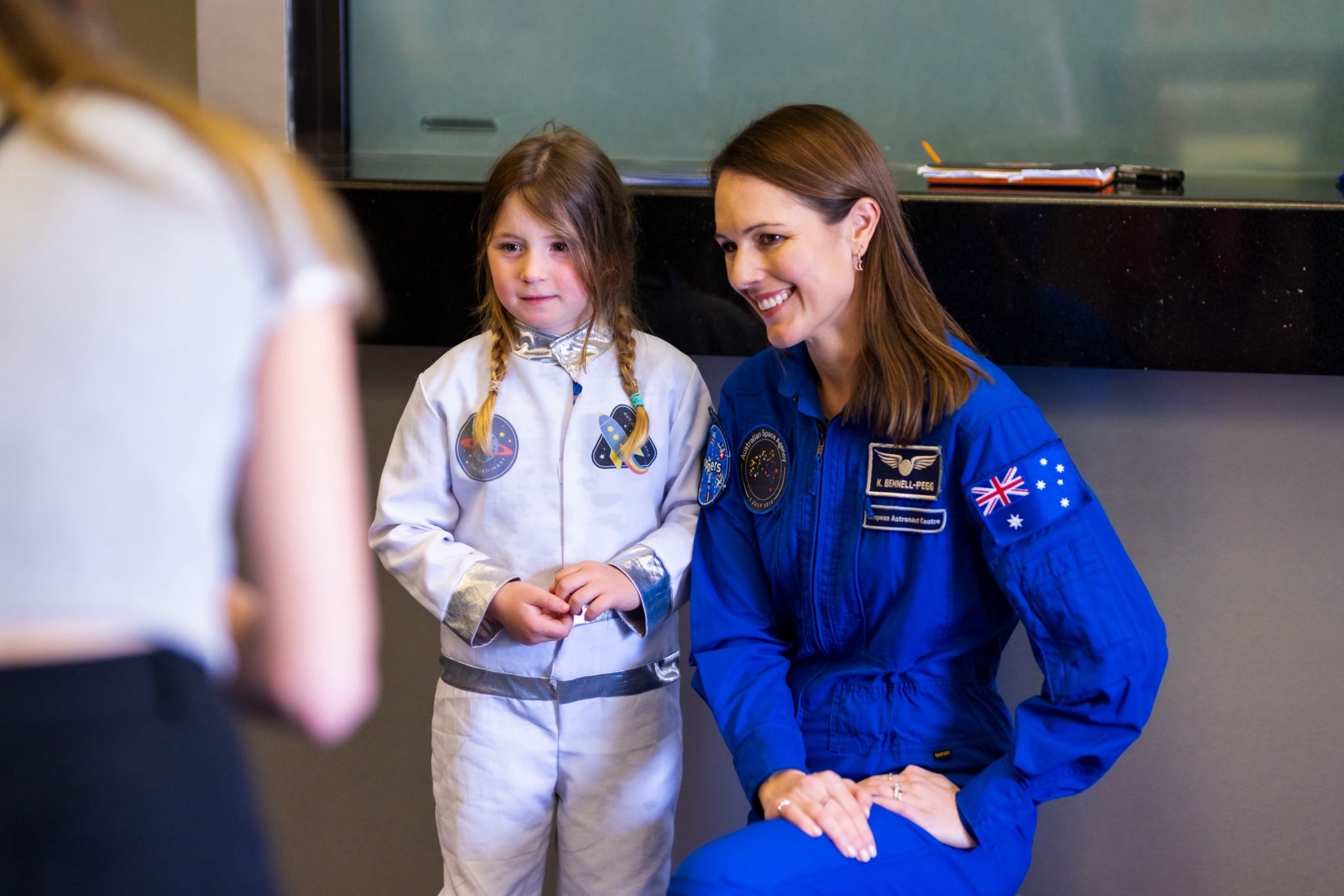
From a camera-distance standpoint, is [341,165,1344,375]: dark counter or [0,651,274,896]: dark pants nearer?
[0,651,274,896]: dark pants

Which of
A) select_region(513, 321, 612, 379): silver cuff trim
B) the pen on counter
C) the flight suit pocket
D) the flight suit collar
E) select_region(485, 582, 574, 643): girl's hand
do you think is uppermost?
the pen on counter

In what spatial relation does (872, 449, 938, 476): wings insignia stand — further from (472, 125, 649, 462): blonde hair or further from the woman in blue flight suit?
(472, 125, 649, 462): blonde hair

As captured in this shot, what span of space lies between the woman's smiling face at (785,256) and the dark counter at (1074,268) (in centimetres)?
19

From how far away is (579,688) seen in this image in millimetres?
1265

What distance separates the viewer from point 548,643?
126 centimetres

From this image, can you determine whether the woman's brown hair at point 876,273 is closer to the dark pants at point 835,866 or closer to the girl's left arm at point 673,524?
the girl's left arm at point 673,524

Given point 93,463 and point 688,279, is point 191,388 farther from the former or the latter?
point 688,279

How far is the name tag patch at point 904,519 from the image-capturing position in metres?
1.15

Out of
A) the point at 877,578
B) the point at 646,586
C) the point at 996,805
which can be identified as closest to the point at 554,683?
the point at 646,586

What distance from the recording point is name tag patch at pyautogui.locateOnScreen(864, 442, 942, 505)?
1153mm

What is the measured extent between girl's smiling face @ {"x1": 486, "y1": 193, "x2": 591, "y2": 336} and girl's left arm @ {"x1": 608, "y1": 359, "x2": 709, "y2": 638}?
5.8 inches

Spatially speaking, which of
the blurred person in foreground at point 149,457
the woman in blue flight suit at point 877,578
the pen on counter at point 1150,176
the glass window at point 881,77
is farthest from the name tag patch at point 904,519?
the blurred person in foreground at point 149,457

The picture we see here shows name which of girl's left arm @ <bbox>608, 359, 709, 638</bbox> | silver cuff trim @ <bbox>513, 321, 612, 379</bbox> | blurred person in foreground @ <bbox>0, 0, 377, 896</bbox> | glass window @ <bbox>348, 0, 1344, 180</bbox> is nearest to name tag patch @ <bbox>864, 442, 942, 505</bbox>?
girl's left arm @ <bbox>608, 359, 709, 638</bbox>

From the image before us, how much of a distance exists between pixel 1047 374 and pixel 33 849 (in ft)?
4.46
